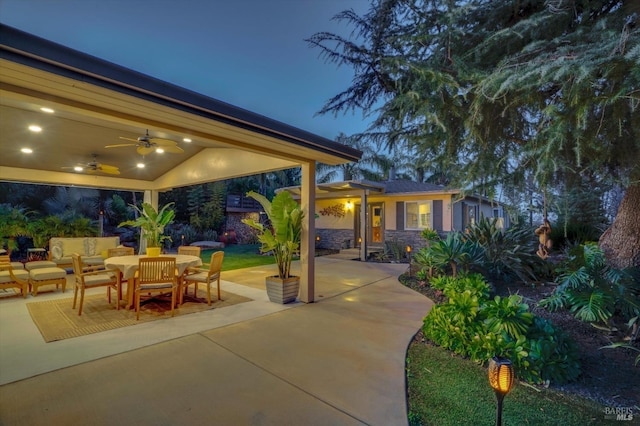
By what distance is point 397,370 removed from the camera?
3160mm

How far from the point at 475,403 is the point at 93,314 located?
19.2 ft

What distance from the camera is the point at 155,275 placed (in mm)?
4875

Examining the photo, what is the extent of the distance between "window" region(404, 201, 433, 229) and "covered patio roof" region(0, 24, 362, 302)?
7.46 meters

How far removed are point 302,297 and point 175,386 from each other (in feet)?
11.0

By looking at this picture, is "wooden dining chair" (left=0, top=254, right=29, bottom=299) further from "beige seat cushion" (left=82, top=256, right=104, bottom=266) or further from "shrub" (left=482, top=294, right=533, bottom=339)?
"shrub" (left=482, top=294, right=533, bottom=339)

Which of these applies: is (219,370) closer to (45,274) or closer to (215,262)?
(215,262)

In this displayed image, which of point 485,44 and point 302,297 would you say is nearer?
point 485,44

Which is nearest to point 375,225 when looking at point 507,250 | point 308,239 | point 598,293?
point 507,250

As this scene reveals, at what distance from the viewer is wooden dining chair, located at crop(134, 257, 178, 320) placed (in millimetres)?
4773

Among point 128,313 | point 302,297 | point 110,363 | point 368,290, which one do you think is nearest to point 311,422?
point 110,363

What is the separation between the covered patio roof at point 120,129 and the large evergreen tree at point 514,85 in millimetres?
1887

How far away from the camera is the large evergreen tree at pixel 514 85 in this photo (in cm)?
283

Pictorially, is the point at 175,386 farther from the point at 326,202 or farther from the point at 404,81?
the point at 326,202

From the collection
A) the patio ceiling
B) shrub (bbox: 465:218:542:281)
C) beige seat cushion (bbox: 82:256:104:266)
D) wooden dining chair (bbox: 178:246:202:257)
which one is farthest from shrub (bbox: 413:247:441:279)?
beige seat cushion (bbox: 82:256:104:266)
